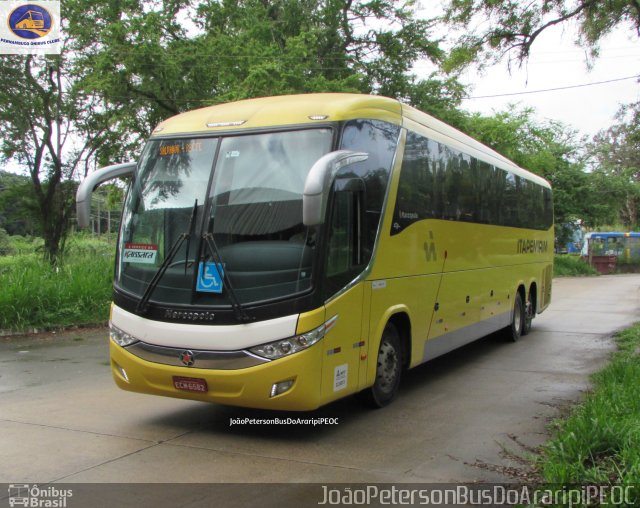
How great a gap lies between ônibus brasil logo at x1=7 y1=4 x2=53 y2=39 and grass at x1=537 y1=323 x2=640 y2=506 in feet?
60.6

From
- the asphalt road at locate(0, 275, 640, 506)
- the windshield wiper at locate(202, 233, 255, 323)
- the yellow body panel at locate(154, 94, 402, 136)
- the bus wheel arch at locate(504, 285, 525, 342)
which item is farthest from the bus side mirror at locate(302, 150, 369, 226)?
the bus wheel arch at locate(504, 285, 525, 342)

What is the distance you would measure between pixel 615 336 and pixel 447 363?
15.3 feet

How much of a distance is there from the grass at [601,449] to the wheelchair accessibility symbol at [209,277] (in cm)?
306

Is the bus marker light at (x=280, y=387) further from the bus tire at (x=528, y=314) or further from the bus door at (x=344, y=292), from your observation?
the bus tire at (x=528, y=314)

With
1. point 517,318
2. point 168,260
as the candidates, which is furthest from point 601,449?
point 517,318

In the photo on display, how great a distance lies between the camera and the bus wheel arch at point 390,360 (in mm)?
6949

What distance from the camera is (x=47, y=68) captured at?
1909cm

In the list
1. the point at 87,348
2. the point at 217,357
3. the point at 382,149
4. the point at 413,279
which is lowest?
the point at 87,348

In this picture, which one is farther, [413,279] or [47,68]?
[47,68]

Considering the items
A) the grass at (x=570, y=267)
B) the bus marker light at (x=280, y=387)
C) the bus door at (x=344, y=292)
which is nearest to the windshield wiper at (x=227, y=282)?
the bus marker light at (x=280, y=387)

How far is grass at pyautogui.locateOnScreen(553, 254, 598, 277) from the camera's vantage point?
120ft

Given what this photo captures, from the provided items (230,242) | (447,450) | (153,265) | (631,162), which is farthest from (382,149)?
(631,162)

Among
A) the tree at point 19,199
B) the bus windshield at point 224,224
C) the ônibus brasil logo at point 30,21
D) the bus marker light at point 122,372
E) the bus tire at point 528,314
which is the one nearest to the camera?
the bus windshield at point 224,224

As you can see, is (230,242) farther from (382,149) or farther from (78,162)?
(78,162)
